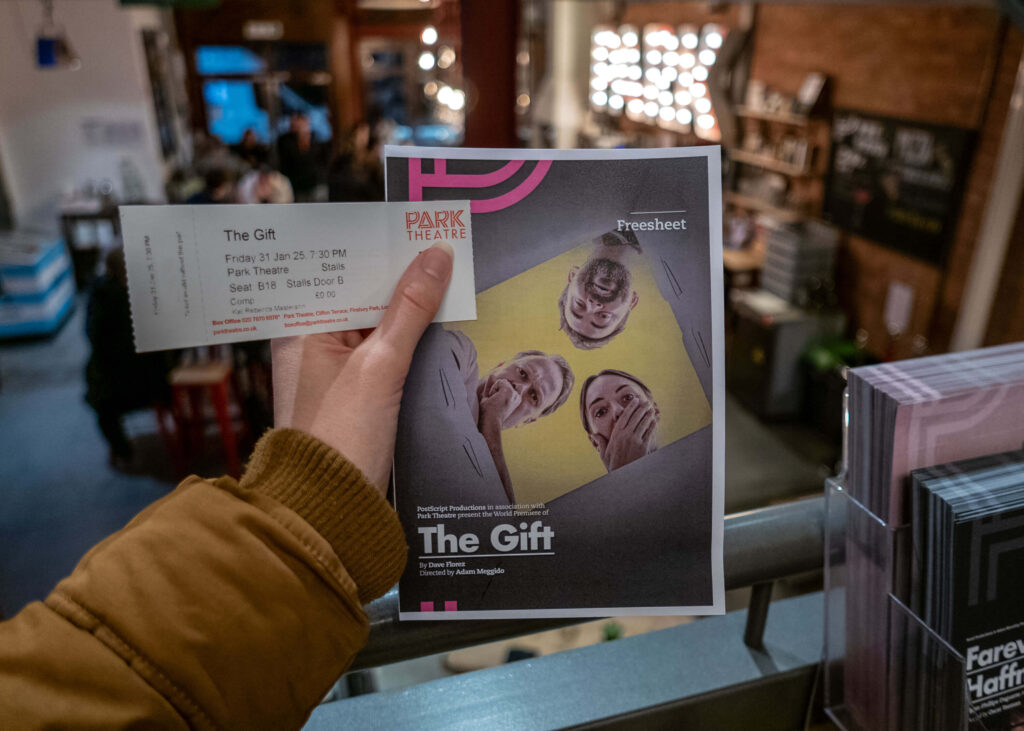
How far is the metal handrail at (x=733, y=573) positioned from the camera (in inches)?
28.0

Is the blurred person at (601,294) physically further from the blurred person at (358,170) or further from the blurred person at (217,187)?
the blurred person at (217,187)

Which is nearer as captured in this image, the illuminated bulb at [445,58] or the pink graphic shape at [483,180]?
the pink graphic shape at [483,180]

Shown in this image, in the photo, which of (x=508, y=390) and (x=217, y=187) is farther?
(x=217, y=187)

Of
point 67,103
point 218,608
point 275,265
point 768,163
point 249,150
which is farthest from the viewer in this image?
point 249,150

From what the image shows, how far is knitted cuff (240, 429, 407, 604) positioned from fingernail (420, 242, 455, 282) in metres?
0.19

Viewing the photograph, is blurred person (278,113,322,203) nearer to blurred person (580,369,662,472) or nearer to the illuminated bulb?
the illuminated bulb

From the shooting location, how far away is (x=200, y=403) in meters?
4.19

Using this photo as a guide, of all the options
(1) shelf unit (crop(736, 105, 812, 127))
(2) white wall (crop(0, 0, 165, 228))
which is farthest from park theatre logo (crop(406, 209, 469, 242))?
(2) white wall (crop(0, 0, 165, 228))

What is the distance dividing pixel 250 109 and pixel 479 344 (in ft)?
46.8

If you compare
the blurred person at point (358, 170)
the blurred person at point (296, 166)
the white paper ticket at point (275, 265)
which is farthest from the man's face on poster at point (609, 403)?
the blurred person at point (296, 166)

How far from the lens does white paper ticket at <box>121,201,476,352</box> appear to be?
1.97 feet

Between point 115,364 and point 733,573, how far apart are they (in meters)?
3.88

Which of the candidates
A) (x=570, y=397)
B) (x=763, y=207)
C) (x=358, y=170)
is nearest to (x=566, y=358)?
(x=570, y=397)

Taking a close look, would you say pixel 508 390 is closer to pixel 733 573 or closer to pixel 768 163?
pixel 733 573
